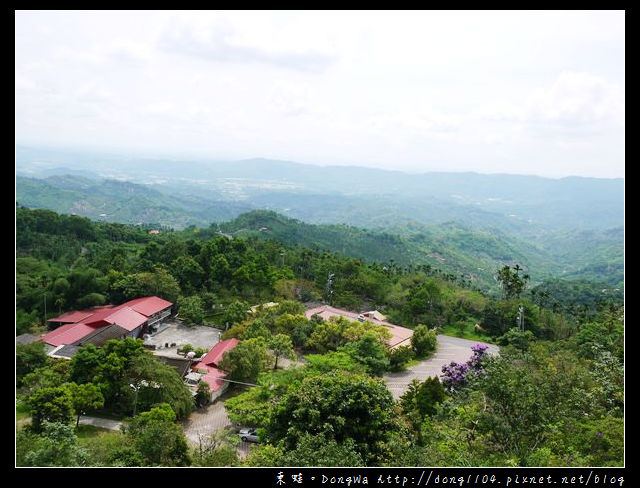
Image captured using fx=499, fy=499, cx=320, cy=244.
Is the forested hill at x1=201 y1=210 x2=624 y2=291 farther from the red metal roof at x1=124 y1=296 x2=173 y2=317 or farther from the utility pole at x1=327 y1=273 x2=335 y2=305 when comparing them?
the red metal roof at x1=124 y1=296 x2=173 y2=317

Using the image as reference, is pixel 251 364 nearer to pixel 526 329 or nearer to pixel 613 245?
pixel 526 329

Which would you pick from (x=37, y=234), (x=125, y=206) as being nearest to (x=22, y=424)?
(x=37, y=234)

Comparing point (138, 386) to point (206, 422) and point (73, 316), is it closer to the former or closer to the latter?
point (206, 422)

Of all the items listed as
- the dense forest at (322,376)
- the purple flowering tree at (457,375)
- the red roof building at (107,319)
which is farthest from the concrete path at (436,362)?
the red roof building at (107,319)

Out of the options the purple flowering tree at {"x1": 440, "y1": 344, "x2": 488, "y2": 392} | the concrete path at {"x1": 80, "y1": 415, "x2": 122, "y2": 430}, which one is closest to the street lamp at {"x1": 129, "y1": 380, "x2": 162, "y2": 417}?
the concrete path at {"x1": 80, "y1": 415, "x2": 122, "y2": 430}

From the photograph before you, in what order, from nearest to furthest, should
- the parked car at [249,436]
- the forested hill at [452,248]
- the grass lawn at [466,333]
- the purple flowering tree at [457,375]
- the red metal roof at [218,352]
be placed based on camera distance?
the parked car at [249,436] < the purple flowering tree at [457,375] < the red metal roof at [218,352] < the grass lawn at [466,333] < the forested hill at [452,248]

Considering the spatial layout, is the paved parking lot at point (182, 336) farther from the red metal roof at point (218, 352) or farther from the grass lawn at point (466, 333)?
the grass lawn at point (466, 333)

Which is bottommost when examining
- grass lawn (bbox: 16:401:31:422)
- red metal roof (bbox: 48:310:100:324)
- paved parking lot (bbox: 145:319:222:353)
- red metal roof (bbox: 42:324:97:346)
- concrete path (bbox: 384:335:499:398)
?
concrete path (bbox: 384:335:499:398)
